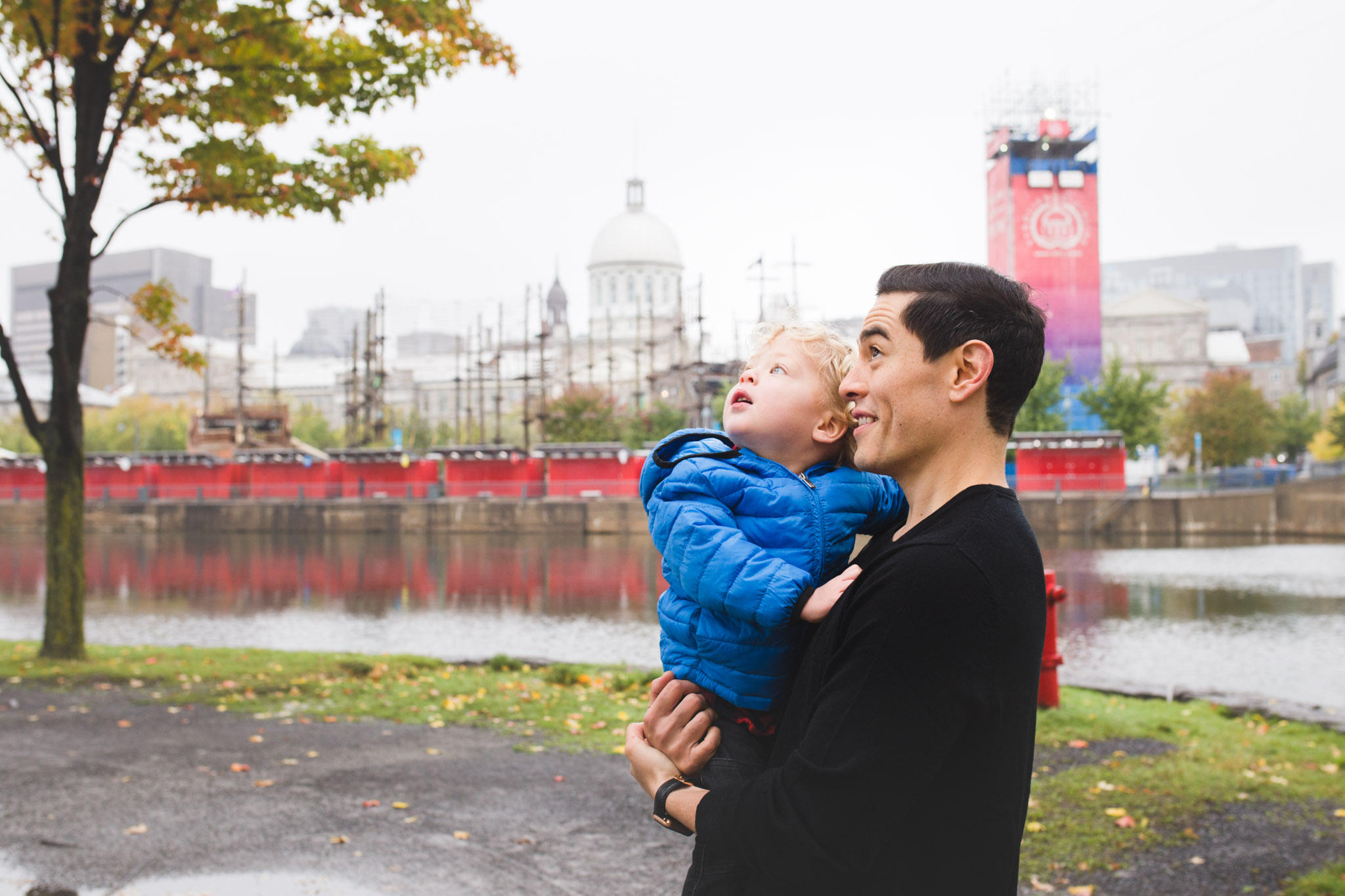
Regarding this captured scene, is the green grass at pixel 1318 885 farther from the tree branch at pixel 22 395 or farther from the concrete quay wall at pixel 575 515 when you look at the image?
the concrete quay wall at pixel 575 515

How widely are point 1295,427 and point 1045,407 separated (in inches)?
1051

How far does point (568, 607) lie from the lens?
17.7 m

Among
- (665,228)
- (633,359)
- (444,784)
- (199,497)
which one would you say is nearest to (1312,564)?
(444,784)

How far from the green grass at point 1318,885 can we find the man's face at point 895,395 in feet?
12.3

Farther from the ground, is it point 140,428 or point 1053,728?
point 140,428

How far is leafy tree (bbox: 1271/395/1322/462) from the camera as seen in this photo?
67.1 meters

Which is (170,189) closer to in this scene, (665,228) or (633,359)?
(633,359)

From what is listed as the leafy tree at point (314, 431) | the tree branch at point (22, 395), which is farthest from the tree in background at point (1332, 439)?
the leafy tree at point (314, 431)

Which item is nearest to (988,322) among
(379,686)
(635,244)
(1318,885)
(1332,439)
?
(1318,885)

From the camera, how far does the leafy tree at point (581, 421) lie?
5544 centimetres

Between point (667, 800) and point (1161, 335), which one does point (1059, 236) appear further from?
point (667, 800)

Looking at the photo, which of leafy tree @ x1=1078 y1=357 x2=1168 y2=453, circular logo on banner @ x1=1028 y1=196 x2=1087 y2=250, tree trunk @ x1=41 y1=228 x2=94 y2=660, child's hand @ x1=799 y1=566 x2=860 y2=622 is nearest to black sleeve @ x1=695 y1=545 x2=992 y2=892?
child's hand @ x1=799 y1=566 x2=860 y2=622

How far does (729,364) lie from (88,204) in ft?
157

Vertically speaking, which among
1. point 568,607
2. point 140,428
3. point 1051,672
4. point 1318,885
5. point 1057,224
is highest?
point 1057,224
